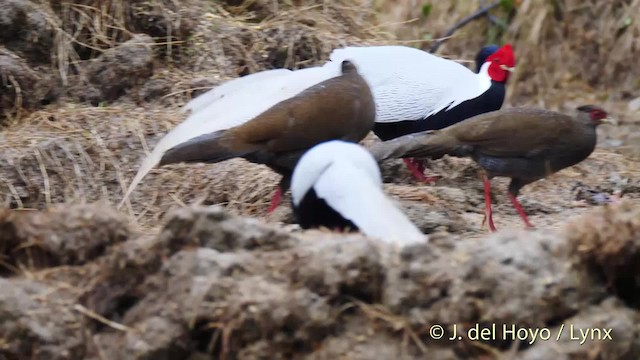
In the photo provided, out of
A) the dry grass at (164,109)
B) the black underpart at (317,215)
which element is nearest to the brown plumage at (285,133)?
the dry grass at (164,109)

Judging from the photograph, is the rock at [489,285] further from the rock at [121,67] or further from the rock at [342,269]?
the rock at [121,67]

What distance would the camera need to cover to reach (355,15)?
20.5 ft

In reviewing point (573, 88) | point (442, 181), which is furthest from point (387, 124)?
point (573, 88)

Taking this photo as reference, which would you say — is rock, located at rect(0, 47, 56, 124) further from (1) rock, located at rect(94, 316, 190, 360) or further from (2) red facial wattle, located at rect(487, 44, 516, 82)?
(1) rock, located at rect(94, 316, 190, 360)

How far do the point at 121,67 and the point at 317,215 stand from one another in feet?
6.59

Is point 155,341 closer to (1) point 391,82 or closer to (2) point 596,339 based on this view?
(2) point 596,339

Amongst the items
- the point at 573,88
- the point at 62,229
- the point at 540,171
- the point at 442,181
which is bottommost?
the point at 573,88

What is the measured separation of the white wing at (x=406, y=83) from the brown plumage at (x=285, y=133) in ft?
2.60

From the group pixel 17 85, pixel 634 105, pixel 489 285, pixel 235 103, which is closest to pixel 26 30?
pixel 17 85

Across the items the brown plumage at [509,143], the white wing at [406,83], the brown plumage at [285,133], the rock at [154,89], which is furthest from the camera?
the rock at [154,89]

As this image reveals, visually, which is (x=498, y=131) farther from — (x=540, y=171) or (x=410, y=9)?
(x=410, y=9)

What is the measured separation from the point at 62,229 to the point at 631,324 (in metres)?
1.51

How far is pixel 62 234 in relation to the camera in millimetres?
3154

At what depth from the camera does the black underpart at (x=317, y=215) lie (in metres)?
3.50
